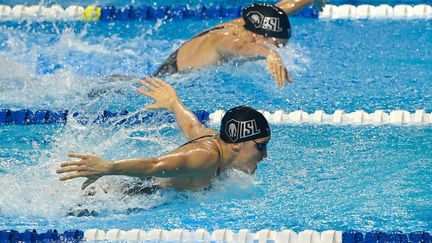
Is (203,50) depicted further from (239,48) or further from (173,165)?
(173,165)

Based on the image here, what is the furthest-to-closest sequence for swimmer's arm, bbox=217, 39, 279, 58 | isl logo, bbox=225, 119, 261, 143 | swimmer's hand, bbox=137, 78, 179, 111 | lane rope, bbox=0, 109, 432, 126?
1. lane rope, bbox=0, 109, 432, 126
2. swimmer's arm, bbox=217, 39, 279, 58
3. swimmer's hand, bbox=137, 78, 179, 111
4. isl logo, bbox=225, 119, 261, 143

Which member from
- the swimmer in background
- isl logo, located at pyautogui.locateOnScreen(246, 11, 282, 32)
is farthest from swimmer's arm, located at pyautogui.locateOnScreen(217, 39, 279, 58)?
isl logo, located at pyautogui.locateOnScreen(246, 11, 282, 32)

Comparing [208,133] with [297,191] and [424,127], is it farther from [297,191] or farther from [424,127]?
[424,127]

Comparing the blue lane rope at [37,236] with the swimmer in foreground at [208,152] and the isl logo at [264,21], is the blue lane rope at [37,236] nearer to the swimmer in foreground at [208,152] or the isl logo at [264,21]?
the swimmer in foreground at [208,152]

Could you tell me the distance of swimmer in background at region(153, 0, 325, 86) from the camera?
4.68 m

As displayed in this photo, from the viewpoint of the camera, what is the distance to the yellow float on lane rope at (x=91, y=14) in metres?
6.54

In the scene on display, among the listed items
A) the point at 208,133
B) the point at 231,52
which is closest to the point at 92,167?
the point at 208,133

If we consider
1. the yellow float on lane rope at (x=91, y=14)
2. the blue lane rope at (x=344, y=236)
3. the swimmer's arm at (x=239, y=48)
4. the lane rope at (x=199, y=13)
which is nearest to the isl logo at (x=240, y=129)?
the blue lane rope at (x=344, y=236)

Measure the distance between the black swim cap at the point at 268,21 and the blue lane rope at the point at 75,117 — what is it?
50 cm

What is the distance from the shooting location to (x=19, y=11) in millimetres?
6648

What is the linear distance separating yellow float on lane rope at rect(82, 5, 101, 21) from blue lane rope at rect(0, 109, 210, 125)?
1862mm

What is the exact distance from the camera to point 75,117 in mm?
4691

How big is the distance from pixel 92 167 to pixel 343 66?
2760mm

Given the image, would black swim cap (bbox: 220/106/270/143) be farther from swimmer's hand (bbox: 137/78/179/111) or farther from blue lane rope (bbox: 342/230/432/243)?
blue lane rope (bbox: 342/230/432/243)
